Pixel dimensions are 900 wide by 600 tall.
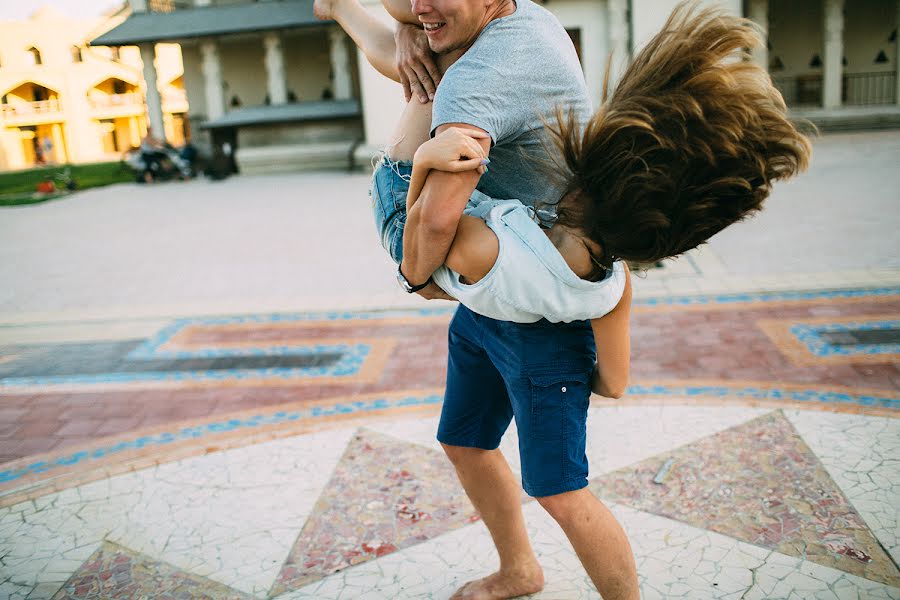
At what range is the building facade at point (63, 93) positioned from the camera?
34.6 meters

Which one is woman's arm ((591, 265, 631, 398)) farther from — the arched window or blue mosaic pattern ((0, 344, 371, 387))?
the arched window

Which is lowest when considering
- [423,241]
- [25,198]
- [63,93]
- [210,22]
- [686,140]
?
[25,198]

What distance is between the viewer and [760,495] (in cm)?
253

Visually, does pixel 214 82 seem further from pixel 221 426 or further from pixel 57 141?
Result: pixel 57 141

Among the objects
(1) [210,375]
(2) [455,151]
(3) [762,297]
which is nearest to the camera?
(2) [455,151]

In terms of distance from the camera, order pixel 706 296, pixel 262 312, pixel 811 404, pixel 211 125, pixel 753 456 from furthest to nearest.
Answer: pixel 211 125 < pixel 262 312 < pixel 706 296 < pixel 811 404 < pixel 753 456

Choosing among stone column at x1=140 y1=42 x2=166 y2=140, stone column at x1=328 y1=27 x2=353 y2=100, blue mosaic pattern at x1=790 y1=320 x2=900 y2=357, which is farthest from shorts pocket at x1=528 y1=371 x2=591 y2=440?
stone column at x1=140 y1=42 x2=166 y2=140

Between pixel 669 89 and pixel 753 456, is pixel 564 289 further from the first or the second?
pixel 753 456

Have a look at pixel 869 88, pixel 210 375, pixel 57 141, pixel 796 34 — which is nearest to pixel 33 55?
pixel 57 141

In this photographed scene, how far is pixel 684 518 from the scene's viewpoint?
244 cm

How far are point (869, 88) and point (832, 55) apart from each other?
2.40 meters

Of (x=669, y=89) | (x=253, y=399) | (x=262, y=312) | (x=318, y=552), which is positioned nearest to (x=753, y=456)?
(x=318, y=552)

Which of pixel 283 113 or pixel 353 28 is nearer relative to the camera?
pixel 353 28

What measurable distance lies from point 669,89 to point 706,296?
3.99 m
